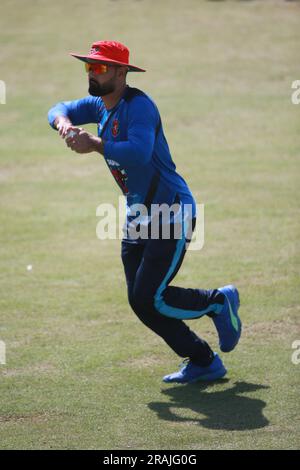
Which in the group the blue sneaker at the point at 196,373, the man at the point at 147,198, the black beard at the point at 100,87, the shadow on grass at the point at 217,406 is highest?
the black beard at the point at 100,87

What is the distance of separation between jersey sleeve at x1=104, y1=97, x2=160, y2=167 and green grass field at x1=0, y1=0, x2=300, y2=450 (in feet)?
5.62

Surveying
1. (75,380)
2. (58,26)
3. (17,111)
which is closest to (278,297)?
(75,380)

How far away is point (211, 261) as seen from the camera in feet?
29.6

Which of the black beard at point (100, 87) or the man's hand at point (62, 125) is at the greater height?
the black beard at point (100, 87)

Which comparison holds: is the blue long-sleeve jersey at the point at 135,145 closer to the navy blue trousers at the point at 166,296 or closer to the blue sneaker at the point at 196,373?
the navy blue trousers at the point at 166,296

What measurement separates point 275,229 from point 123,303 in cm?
262

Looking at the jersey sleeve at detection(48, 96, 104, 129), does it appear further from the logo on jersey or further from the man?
the logo on jersey

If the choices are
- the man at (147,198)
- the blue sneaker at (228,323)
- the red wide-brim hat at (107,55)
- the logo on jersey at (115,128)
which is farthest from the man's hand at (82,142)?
the blue sneaker at (228,323)

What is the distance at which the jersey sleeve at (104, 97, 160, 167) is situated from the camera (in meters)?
5.52

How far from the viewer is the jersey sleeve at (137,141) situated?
18.1ft

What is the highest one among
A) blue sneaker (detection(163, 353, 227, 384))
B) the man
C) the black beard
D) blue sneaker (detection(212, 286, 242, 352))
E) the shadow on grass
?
the black beard

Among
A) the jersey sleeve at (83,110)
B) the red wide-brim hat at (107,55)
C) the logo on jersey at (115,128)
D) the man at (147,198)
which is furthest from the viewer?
the jersey sleeve at (83,110)

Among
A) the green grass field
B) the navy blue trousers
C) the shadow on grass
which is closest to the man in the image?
the navy blue trousers

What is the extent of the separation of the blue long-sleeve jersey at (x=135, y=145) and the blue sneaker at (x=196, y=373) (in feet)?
3.76
